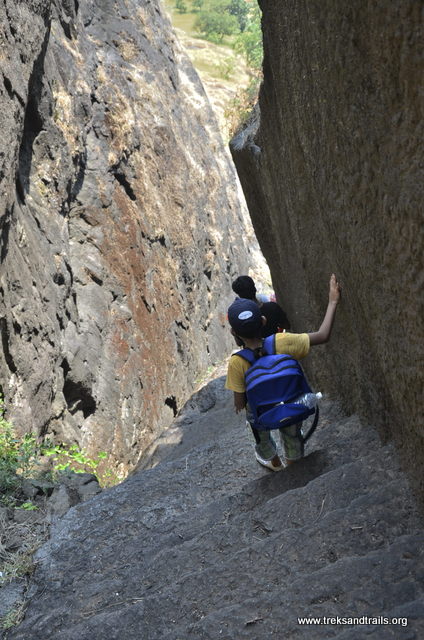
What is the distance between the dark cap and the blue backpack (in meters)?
0.17

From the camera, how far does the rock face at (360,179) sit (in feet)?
7.17

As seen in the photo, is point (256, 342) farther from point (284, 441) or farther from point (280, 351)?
point (284, 441)

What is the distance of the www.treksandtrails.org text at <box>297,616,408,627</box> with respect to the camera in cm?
217

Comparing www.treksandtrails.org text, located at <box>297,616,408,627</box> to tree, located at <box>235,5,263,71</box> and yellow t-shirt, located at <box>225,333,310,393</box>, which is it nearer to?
yellow t-shirt, located at <box>225,333,310,393</box>

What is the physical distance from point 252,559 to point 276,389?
0.93 m

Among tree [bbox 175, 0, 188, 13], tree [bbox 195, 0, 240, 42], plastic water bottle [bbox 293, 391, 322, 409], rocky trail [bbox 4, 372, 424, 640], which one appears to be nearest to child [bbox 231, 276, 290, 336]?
rocky trail [bbox 4, 372, 424, 640]

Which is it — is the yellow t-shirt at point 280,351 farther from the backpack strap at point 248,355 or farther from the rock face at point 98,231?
the rock face at point 98,231

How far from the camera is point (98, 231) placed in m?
10.0

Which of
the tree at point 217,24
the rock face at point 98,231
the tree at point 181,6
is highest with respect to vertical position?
the tree at point 181,6

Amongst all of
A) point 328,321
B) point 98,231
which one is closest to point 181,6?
point 98,231

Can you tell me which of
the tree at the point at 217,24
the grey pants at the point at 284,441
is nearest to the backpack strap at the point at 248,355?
the grey pants at the point at 284,441

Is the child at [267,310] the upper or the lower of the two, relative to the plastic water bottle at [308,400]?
lower

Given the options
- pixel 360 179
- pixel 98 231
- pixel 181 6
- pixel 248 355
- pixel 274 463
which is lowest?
pixel 98 231

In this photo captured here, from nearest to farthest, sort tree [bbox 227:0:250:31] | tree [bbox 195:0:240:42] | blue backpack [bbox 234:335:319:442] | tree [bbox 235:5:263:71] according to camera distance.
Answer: blue backpack [bbox 234:335:319:442] → tree [bbox 235:5:263:71] → tree [bbox 195:0:240:42] → tree [bbox 227:0:250:31]
